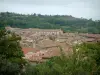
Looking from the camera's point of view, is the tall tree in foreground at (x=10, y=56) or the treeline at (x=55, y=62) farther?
the tall tree in foreground at (x=10, y=56)

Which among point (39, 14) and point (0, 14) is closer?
point (0, 14)

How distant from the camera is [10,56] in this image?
15656 millimetres

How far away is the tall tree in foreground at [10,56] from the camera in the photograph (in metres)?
14.0

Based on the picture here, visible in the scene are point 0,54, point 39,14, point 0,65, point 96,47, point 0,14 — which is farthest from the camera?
point 39,14

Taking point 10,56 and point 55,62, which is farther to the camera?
point 10,56

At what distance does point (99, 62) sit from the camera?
601 inches

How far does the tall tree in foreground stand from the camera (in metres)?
14.0

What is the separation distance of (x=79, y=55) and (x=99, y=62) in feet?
13.6

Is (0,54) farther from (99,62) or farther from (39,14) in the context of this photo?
(39,14)

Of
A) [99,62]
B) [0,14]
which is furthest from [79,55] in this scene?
[0,14]

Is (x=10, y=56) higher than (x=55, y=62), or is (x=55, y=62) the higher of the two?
(x=55, y=62)

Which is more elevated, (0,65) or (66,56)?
(66,56)

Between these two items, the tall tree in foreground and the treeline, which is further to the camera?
the tall tree in foreground

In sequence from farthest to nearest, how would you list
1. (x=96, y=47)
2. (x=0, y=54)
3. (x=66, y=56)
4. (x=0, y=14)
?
(x=0, y=14)
(x=96, y=47)
(x=0, y=54)
(x=66, y=56)
